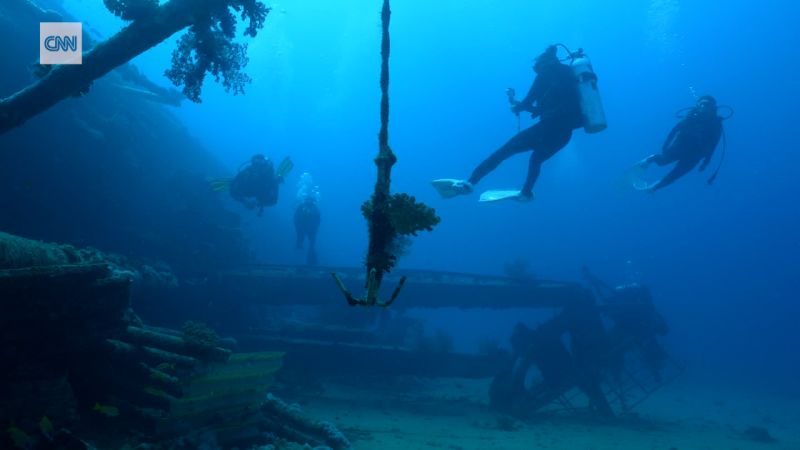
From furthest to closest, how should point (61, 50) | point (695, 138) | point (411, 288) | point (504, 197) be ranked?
point (411, 288)
point (695, 138)
point (504, 197)
point (61, 50)

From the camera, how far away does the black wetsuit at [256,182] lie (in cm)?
1432

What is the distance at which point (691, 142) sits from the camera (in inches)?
447

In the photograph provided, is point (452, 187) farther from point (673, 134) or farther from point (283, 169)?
point (283, 169)

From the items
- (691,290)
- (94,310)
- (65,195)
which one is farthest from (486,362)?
(691,290)

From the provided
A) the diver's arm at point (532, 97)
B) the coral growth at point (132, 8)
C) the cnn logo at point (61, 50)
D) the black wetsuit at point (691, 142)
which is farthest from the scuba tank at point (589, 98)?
the cnn logo at point (61, 50)

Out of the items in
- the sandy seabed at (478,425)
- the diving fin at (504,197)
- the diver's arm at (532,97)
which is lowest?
the sandy seabed at (478,425)

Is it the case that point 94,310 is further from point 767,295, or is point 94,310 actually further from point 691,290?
point 767,295

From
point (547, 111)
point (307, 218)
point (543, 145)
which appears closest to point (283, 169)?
point (307, 218)

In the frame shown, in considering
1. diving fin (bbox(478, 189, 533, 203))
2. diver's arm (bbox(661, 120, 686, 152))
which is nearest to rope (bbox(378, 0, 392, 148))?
diving fin (bbox(478, 189, 533, 203))

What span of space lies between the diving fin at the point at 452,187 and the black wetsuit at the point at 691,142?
18.4 ft

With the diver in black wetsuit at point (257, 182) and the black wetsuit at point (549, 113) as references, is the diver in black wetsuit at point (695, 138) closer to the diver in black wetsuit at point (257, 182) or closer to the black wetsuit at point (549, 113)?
the black wetsuit at point (549, 113)

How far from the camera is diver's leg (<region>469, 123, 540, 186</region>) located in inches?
402

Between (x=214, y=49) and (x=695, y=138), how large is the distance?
11.3 m

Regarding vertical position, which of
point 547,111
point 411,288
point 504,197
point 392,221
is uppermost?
point 547,111
